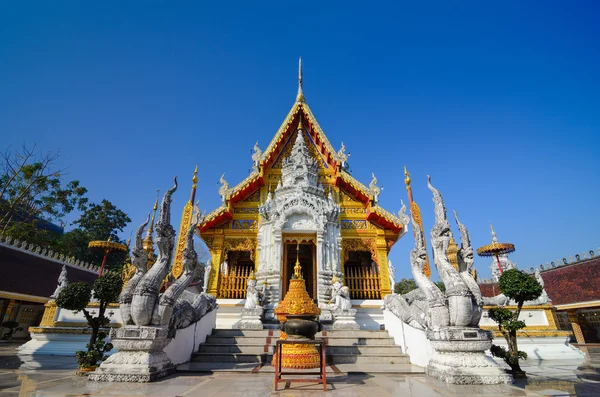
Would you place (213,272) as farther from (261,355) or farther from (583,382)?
(583,382)

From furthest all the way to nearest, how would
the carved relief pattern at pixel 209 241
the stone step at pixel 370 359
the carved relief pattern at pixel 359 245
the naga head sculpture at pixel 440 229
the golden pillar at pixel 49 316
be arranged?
1. the carved relief pattern at pixel 209 241
2. the carved relief pattern at pixel 359 245
3. the golden pillar at pixel 49 316
4. the stone step at pixel 370 359
5. the naga head sculpture at pixel 440 229

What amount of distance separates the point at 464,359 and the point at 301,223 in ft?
22.1

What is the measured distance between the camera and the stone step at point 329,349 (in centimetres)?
599

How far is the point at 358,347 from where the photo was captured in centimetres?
605

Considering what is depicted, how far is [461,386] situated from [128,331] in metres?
4.55

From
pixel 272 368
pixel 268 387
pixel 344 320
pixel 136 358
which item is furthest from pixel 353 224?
pixel 136 358

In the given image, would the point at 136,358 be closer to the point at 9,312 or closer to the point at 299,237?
the point at 299,237

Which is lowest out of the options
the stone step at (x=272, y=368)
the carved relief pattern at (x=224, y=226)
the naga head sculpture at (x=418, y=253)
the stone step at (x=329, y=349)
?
the stone step at (x=272, y=368)

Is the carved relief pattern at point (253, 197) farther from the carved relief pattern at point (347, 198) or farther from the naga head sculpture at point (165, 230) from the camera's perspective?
the naga head sculpture at point (165, 230)

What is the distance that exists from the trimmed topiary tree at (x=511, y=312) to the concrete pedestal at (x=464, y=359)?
4.28 ft

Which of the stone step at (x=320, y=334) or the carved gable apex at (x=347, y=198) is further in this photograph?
the carved gable apex at (x=347, y=198)

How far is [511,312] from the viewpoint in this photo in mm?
5559

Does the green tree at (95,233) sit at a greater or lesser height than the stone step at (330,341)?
greater

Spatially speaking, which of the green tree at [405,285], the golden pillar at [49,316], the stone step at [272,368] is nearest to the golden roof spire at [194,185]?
the golden pillar at [49,316]
